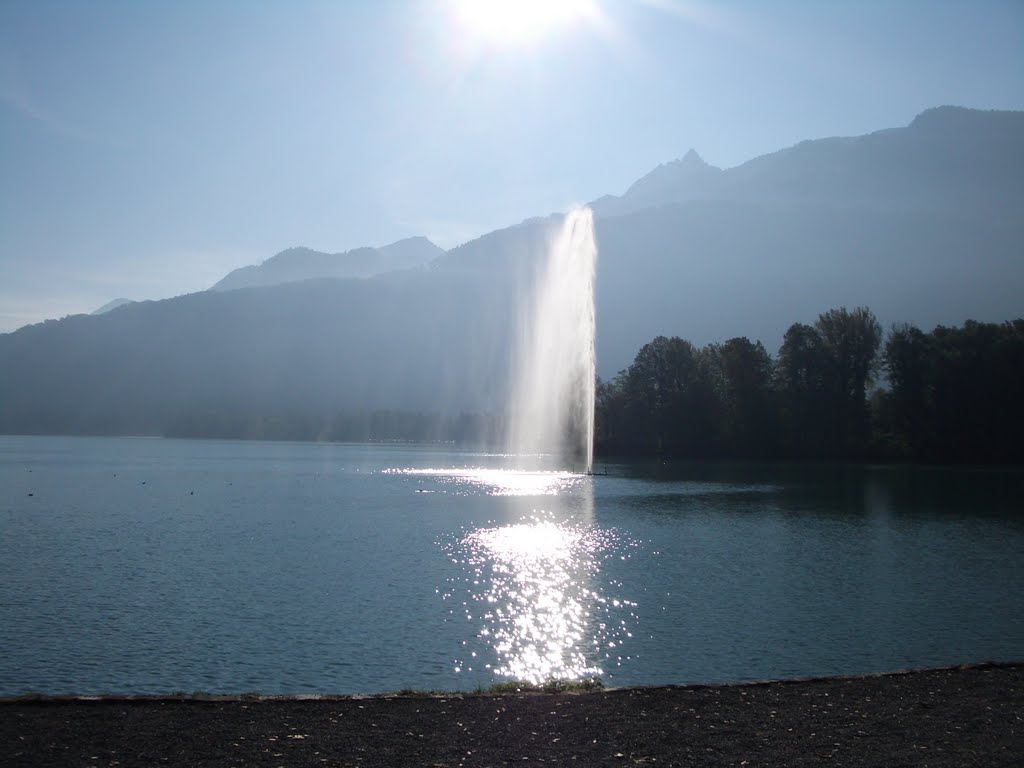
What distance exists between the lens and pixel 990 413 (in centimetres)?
9681

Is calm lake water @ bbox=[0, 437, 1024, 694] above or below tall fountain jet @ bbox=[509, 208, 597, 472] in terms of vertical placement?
below

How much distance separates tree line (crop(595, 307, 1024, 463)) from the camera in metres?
97.3

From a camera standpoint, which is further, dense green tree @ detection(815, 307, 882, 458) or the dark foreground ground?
dense green tree @ detection(815, 307, 882, 458)

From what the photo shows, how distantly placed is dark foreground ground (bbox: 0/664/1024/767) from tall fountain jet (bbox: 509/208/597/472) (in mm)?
71897

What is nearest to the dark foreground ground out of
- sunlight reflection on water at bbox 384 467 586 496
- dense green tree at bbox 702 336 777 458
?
sunlight reflection on water at bbox 384 467 586 496

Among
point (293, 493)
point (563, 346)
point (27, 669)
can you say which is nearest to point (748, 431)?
point (563, 346)

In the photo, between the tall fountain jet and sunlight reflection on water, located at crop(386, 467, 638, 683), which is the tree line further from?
sunlight reflection on water, located at crop(386, 467, 638, 683)

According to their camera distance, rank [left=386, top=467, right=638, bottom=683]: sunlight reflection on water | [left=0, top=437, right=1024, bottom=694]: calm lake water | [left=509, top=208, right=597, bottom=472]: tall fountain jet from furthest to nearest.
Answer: [left=509, top=208, right=597, bottom=472]: tall fountain jet
[left=386, top=467, right=638, bottom=683]: sunlight reflection on water
[left=0, top=437, right=1024, bottom=694]: calm lake water

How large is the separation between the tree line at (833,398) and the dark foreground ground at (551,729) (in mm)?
94657

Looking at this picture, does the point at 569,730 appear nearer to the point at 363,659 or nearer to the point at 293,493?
the point at 363,659

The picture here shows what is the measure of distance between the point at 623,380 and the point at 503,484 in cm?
4911

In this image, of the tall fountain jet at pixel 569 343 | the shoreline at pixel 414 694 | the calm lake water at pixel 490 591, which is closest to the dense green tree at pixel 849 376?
the tall fountain jet at pixel 569 343

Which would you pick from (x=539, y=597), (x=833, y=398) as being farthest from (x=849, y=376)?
(x=539, y=597)

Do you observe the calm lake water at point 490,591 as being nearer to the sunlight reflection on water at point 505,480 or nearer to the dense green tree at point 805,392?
the sunlight reflection on water at point 505,480
